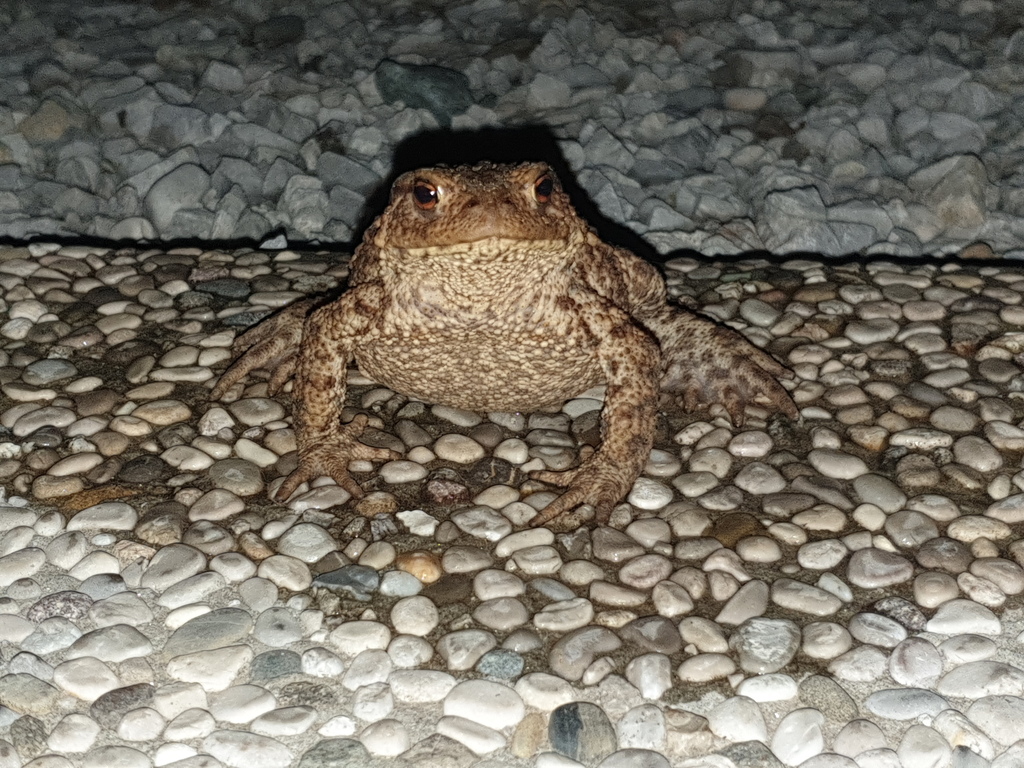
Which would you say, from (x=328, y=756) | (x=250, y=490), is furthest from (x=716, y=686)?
(x=250, y=490)

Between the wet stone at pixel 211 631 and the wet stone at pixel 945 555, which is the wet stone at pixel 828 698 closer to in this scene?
the wet stone at pixel 945 555

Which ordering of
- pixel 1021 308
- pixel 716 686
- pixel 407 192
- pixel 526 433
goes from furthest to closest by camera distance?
pixel 1021 308 < pixel 526 433 < pixel 407 192 < pixel 716 686

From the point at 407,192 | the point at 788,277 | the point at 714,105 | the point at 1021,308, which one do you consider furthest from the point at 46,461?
the point at 714,105

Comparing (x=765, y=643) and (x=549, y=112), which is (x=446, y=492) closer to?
(x=765, y=643)

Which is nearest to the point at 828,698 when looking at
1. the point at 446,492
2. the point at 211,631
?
the point at 446,492

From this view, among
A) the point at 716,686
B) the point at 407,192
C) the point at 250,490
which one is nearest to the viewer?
the point at 716,686

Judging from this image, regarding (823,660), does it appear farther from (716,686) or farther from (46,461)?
(46,461)

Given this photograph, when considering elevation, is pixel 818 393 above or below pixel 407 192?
below

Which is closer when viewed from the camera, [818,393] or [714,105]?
[818,393]
